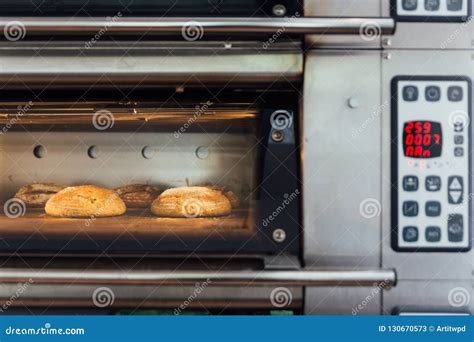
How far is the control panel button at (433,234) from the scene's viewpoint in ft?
3.70

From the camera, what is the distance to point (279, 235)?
1149mm

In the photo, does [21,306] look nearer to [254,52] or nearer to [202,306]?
[202,306]

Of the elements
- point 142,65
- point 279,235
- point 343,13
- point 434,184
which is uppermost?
point 343,13

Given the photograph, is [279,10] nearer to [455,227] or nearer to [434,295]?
[455,227]

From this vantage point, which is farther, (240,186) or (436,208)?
(240,186)

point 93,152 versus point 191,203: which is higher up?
point 93,152

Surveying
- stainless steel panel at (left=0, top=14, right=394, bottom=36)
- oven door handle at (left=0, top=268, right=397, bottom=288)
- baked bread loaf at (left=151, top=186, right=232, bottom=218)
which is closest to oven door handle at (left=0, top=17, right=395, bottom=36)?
stainless steel panel at (left=0, top=14, right=394, bottom=36)

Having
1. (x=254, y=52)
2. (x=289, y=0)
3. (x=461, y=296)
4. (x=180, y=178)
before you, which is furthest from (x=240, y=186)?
(x=461, y=296)

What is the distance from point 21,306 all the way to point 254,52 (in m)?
0.76

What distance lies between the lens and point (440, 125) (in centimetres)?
114

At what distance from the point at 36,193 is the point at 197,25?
1.99ft

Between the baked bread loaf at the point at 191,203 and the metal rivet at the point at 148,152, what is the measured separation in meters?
0.12

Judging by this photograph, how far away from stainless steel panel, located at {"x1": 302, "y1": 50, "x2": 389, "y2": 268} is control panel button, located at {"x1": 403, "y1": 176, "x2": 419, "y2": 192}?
55mm

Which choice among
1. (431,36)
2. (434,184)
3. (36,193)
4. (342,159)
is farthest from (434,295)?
(36,193)
